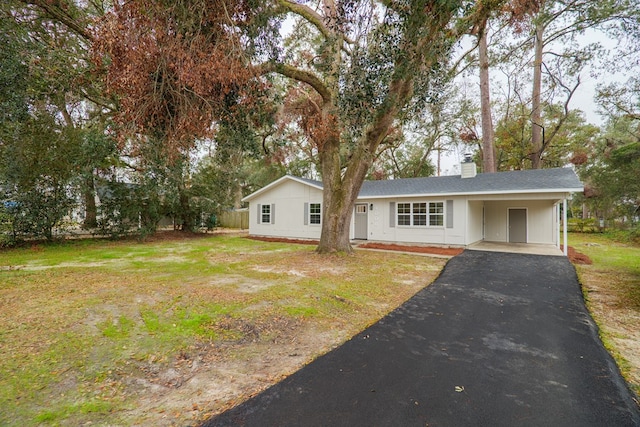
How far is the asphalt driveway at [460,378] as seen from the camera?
214 centimetres

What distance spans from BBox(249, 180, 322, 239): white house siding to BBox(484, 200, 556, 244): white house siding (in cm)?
885

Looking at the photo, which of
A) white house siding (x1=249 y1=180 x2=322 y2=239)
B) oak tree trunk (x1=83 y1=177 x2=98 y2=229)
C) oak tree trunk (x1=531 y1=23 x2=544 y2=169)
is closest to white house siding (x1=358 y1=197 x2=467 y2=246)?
white house siding (x1=249 y1=180 x2=322 y2=239)

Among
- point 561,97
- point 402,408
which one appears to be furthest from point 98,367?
point 561,97

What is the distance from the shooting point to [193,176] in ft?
53.2

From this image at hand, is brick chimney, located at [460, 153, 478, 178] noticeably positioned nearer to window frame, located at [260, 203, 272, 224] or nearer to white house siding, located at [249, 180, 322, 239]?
white house siding, located at [249, 180, 322, 239]

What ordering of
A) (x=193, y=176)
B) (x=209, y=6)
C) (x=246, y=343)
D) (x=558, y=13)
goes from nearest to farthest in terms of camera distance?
(x=246, y=343), (x=209, y=6), (x=558, y=13), (x=193, y=176)

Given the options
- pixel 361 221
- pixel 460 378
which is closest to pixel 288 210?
pixel 361 221

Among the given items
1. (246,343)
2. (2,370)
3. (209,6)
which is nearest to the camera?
(2,370)

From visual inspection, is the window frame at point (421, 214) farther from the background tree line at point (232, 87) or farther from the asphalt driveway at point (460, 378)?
the asphalt driveway at point (460, 378)

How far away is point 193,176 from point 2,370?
47.9 ft

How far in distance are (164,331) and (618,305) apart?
23.8ft

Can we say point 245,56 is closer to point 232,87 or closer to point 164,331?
point 232,87

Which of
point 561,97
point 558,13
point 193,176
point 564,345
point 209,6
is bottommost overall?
point 564,345

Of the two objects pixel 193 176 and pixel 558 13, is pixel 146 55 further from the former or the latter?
pixel 558 13
